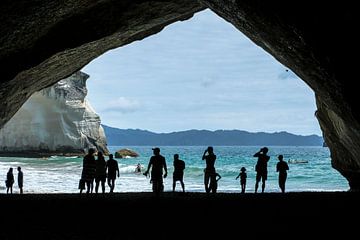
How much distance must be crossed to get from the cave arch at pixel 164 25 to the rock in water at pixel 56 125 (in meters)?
51.8

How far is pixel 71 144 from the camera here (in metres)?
74.2

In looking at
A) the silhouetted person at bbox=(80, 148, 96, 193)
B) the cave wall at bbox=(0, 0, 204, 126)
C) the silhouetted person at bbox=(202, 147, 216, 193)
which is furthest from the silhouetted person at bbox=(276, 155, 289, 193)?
the cave wall at bbox=(0, 0, 204, 126)

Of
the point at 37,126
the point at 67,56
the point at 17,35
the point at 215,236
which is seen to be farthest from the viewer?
the point at 37,126

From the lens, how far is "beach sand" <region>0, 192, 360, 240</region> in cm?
656

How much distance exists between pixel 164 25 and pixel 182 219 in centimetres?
1225

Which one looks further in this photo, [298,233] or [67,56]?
[67,56]

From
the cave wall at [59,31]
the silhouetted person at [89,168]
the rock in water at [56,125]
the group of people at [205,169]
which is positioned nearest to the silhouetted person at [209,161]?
the group of people at [205,169]

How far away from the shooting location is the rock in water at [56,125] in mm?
70000

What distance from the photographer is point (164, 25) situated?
18.6 meters

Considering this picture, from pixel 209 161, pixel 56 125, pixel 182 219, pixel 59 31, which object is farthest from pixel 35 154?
pixel 182 219

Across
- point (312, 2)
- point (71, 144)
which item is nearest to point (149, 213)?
point (312, 2)

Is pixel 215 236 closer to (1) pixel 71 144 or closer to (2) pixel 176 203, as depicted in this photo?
(2) pixel 176 203

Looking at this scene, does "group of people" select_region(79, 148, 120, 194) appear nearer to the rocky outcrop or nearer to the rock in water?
the rock in water

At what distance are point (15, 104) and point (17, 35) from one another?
20.9 ft
